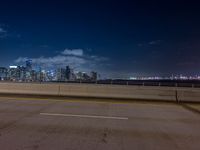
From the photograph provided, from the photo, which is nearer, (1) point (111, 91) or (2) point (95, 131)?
(2) point (95, 131)

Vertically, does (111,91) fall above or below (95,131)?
above

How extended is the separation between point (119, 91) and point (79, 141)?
12797 millimetres

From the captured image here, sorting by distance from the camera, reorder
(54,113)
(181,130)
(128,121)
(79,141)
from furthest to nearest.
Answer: (54,113), (128,121), (181,130), (79,141)

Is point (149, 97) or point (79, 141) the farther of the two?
point (149, 97)

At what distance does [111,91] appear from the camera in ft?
65.1

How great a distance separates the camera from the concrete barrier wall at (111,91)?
18.5 m

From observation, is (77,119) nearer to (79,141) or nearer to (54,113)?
(54,113)

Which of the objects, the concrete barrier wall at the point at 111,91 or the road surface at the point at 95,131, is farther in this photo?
the concrete barrier wall at the point at 111,91

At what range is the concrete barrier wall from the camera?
60.7 ft

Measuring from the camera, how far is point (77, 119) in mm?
10125

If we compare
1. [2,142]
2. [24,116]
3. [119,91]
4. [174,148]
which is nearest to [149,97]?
[119,91]

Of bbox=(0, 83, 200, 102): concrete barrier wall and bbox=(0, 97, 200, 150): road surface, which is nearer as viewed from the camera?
bbox=(0, 97, 200, 150): road surface

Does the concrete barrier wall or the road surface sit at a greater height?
the concrete barrier wall

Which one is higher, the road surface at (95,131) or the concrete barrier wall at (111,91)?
the concrete barrier wall at (111,91)
